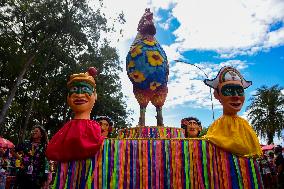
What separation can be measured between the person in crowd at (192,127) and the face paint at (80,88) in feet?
9.38

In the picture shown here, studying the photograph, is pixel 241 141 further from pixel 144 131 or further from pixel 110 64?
pixel 110 64

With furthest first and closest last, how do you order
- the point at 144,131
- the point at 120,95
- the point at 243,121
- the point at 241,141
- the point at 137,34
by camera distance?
the point at 120,95 < the point at 137,34 < the point at 144,131 < the point at 243,121 < the point at 241,141

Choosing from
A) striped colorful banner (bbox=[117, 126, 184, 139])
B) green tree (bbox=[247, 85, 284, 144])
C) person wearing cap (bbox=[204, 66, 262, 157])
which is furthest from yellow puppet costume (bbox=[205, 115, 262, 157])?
green tree (bbox=[247, 85, 284, 144])

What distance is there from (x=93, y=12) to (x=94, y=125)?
1485cm

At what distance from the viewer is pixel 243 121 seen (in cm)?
344

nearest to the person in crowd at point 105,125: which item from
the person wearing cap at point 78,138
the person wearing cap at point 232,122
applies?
the person wearing cap at point 78,138

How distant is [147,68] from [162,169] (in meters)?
2.71

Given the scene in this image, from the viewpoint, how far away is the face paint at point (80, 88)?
3.52m

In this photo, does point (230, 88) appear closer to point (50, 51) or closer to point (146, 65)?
point (146, 65)

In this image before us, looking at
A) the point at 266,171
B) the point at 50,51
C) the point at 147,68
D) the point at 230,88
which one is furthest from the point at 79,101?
the point at 50,51

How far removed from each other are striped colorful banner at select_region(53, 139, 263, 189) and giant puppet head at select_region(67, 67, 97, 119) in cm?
42

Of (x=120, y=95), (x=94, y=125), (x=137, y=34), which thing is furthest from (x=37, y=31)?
(x=94, y=125)

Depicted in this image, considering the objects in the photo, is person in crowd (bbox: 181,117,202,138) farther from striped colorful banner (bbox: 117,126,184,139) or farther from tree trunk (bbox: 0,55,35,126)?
tree trunk (bbox: 0,55,35,126)

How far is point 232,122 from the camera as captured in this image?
3387 mm
